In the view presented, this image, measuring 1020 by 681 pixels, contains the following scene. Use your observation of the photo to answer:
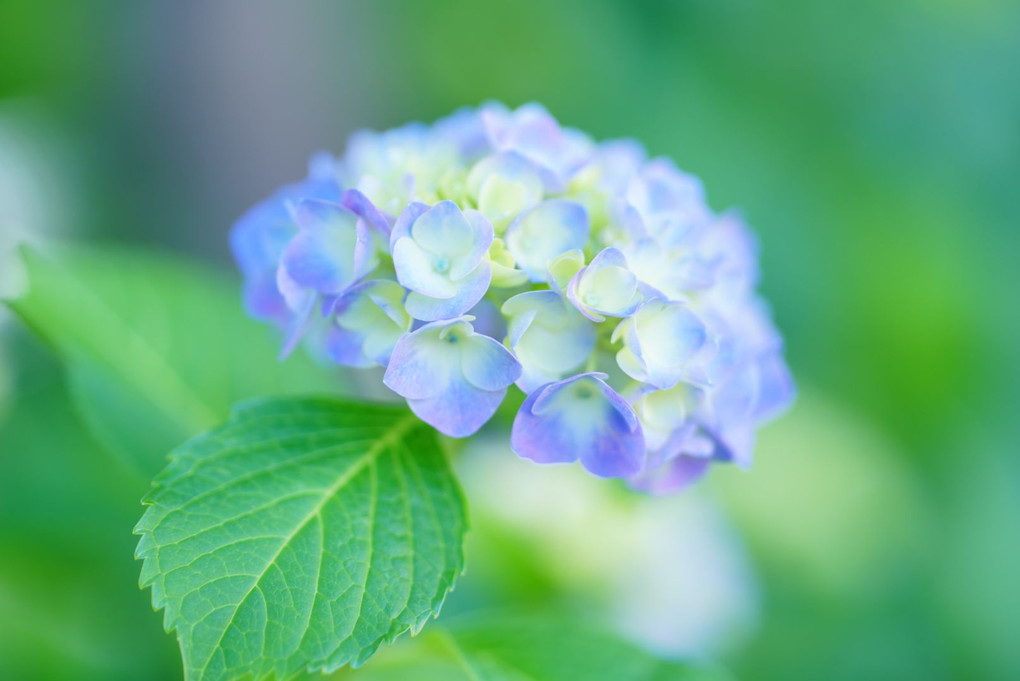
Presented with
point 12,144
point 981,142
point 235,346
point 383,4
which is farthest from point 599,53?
point 235,346

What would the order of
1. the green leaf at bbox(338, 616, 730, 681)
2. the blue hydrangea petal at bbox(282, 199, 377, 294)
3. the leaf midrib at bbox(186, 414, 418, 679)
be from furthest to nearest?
the green leaf at bbox(338, 616, 730, 681) → the blue hydrangea petal at bbox(282, 199, 377, 294) → the leaf midrib at bbox(186, 414, 418, 679)

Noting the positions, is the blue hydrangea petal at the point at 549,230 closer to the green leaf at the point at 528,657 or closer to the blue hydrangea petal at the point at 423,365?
the blue hydrangea petal at the point at 423,365

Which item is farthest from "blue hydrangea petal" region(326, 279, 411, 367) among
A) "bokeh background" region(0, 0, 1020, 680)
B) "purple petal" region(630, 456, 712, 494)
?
"bokeh background" region(0, 0, 1020, 680)

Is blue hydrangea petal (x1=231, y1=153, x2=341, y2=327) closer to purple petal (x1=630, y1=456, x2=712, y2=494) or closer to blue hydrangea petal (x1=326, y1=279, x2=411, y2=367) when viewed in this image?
blue hydrangea petal (x1=326, y1=279, x2=411, y2=367)

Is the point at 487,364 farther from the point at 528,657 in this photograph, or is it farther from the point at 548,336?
the point at 528,657

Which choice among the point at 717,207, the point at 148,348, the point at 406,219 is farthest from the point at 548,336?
the point at 717,207

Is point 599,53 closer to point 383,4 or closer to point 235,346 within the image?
point 383,4
